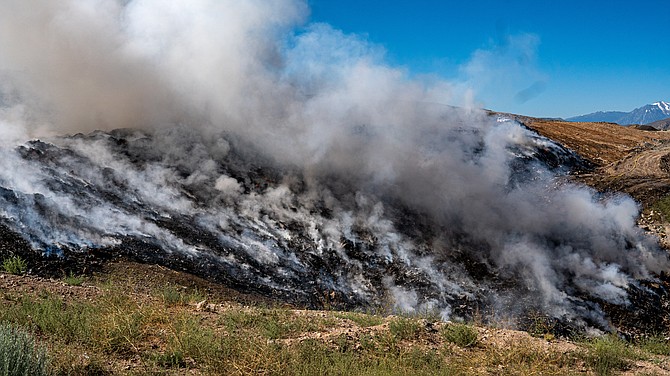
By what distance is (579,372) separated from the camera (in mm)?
4633

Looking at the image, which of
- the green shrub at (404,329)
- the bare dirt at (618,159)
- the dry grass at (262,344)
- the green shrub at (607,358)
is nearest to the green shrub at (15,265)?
→ the dry grass at (262,344)

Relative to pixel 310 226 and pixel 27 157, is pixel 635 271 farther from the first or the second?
pixel 27 157

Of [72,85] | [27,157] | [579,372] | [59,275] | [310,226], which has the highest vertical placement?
[72,85]

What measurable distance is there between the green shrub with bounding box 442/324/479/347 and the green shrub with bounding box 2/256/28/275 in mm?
5561

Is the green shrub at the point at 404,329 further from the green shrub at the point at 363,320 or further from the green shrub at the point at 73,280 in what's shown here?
the green shrub at the point at 73,280

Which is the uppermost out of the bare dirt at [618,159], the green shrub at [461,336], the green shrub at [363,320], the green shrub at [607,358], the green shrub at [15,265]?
the bare dirt at [618,159]

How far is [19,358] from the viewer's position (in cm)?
332

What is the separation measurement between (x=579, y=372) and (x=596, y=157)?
68.8 feet

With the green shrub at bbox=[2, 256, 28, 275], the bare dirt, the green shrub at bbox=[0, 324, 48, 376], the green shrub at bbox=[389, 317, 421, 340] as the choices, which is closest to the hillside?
the green shrub at bbox=[389, 317, 421, 340]

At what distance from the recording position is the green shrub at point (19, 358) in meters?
3.26

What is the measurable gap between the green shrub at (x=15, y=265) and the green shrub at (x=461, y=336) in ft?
18.2

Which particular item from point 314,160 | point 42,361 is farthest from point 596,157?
point 42,361

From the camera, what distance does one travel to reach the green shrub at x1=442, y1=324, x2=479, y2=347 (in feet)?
17.1

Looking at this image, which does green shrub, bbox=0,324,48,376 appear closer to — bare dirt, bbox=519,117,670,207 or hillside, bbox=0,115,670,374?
hillside, bbox=0,115,670,374
